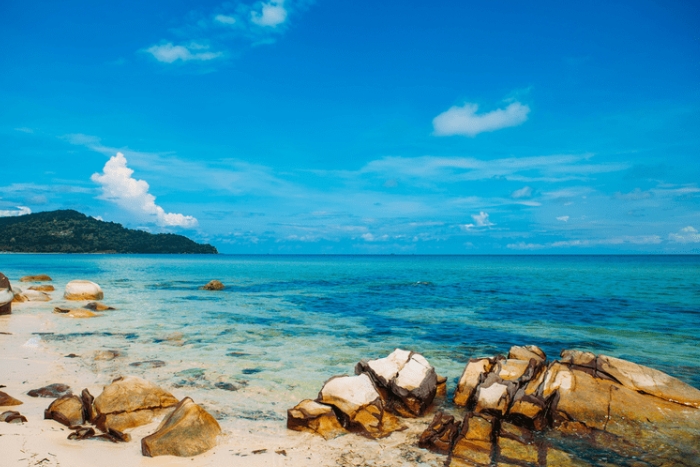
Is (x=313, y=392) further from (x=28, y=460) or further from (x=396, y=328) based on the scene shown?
(x=396, y=328)

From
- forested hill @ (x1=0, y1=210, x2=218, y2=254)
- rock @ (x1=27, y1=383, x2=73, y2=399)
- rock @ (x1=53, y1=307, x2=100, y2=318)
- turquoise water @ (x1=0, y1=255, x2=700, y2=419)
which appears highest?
forested hill @ (x1=0, y1=210, x2=218, y2=254)

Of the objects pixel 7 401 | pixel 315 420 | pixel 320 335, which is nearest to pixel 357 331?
pixel 320 335

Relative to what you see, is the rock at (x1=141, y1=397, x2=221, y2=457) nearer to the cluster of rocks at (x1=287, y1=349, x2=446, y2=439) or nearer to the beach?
the beach

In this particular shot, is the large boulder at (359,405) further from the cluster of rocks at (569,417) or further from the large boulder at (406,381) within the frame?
the cluster of rocks at (569,417)

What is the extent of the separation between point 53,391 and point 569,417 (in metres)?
10.9

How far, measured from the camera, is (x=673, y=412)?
823 centimetres

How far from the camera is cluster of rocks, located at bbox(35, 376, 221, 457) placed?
6.69 meters

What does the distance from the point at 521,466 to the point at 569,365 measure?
155 inches

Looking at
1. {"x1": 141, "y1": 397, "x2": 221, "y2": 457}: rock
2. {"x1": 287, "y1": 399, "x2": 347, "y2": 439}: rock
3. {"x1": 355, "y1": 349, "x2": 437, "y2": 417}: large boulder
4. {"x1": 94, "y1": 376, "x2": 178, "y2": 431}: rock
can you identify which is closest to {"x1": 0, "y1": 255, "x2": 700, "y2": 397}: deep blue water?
{"x1": 355, "y1": 349, "x2": 437, "y2": 417}: large boulder

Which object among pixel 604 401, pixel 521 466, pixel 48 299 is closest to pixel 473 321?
pixel 604 401

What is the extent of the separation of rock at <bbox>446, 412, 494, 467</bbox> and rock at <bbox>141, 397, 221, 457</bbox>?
4.03 metres

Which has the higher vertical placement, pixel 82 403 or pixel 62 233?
pixel 62 233

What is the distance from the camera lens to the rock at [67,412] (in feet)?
24.7

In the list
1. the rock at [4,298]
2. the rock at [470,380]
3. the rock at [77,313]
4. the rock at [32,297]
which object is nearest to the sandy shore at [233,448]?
the rock at [470,380]
